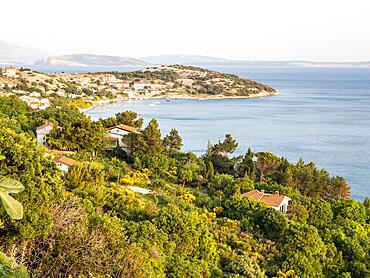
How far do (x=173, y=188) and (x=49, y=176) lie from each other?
35.1ft

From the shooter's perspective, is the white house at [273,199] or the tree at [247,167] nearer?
the white house at [273,199]

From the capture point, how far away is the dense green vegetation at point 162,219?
29.1 ft

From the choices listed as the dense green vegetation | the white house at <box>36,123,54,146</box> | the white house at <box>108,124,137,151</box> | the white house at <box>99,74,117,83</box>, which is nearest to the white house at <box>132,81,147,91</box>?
the white house at <box>99,74,117,83</box>

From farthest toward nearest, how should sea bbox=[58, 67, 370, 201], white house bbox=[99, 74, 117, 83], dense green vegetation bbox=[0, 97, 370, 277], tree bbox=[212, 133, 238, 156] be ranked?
white house bbox=[99, 74, 117, 83] → sea bbox=[58, 67, 370, 201] → tree bbox=[212, 133, 238, 156] → dense green vegetation bbox=[0, 97, 370, 277]

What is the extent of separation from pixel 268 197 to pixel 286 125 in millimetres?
37268

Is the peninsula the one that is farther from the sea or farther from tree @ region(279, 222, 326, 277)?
tree @ region(279, 222, 326, 277)

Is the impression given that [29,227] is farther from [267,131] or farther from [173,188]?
[267,131]

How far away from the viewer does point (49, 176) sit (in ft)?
37.1

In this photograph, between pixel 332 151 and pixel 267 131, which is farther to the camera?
pixel 267 131

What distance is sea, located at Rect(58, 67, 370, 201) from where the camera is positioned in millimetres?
39062

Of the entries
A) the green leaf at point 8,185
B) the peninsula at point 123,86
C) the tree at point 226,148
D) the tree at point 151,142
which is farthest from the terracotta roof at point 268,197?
the peninsula at point 123,86

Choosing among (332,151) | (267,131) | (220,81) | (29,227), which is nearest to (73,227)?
(29,227)

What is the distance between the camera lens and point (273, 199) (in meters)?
19.8

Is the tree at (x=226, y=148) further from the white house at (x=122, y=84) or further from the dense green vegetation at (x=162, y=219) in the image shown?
the white house at (x=122, y=84)
